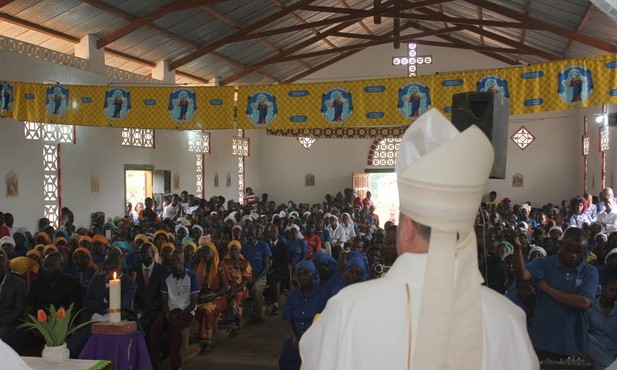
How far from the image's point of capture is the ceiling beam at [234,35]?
1459cm

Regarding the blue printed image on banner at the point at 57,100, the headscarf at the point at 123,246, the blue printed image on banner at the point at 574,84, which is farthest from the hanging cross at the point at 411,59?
the headscarf at the point at 123,246

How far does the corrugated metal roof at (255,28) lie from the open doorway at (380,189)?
445cm

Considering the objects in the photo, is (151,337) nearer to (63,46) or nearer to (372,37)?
(63,46)

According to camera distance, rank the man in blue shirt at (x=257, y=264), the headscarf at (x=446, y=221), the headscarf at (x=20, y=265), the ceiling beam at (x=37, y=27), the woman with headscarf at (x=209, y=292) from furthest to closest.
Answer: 1. the ceiling beam at (x=37, y=27)
2. the man in blue shirt at (x=257, y=264)
3. the woman with headscarf at (x=209, y=292)
4. the headscarf at (x=20, y=265)
5. the headscarf at (x=446, y=221)

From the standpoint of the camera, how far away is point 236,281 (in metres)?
7.91

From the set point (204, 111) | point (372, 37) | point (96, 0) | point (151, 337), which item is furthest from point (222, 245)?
point (372, 37)

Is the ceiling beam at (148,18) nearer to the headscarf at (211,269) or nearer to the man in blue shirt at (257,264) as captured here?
the man in blue shirt at (257,264)

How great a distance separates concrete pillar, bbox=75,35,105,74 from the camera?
495 inches

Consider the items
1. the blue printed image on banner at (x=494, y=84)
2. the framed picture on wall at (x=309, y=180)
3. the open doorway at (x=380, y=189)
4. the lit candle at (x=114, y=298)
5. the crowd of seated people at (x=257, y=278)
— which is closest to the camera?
the crowd of seated people at (x=257, y=278)

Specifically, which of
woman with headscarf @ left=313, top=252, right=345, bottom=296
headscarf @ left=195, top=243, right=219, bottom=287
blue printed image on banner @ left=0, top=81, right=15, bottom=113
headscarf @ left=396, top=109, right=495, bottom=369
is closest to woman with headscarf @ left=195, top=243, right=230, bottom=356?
headscarf @ left=195, top=243, right=219, bottom=287

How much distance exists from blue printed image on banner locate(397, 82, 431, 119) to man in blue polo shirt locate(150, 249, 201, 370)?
147 inches

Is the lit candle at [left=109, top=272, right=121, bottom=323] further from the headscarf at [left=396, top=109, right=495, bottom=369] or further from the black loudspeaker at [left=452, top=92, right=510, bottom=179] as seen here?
the headscarf at [left=396, top=109, right=495, bottom=369]

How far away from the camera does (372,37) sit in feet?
58.1

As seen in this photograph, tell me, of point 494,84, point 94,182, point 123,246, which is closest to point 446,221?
point 494,84
